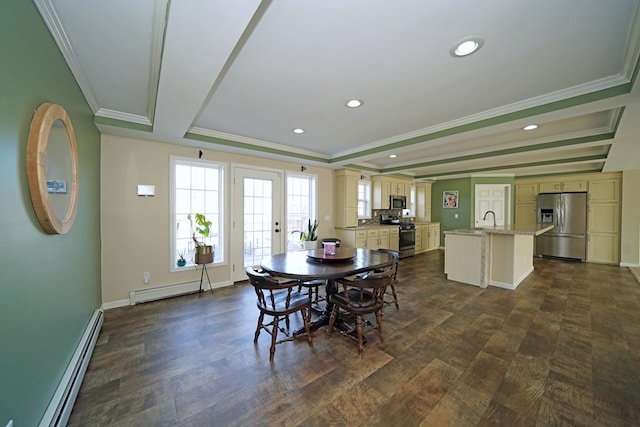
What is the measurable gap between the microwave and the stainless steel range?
556mm

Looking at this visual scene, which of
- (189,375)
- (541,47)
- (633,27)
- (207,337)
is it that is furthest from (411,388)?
(633,27)

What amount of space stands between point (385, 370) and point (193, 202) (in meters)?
→ 3.55

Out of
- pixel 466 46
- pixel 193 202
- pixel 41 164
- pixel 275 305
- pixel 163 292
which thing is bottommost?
pixel 163 292

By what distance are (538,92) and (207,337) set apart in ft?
13.7

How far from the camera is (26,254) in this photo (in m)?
1.26

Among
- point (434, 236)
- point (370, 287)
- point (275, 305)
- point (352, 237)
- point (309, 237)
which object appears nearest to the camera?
point (370, 287)

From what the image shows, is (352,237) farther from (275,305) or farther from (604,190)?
(604,190)

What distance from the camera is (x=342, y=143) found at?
14.1 ft

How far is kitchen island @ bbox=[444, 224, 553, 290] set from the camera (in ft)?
13.6

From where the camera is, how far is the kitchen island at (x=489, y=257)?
4.14 metres

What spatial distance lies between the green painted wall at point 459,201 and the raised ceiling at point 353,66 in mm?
3670

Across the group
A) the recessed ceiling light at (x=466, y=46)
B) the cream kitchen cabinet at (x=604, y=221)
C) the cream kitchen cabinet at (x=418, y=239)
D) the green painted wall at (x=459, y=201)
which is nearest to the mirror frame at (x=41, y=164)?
the recessed ceiling light at (x=466, y=46)

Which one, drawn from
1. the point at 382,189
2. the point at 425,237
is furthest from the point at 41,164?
the point at 425,237

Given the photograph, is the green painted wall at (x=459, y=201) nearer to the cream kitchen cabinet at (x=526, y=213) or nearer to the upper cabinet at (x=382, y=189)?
the cream kitchen cabinet at (x=526, y=213)
